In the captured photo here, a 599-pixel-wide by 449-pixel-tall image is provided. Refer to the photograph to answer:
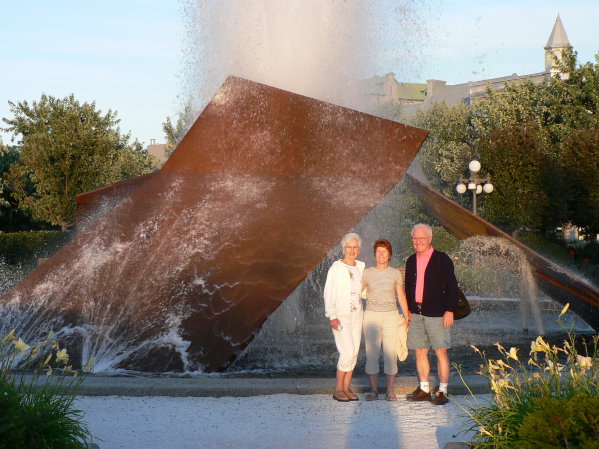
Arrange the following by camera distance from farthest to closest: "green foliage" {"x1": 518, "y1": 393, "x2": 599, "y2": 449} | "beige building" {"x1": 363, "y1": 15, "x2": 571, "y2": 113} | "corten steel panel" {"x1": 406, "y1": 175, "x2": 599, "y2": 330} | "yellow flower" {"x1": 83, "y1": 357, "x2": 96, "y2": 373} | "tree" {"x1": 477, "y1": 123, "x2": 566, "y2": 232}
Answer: "beige building" {"x1": 363, "y1": 15, "x2": 571, "y2": 113}
"tree" {"x1": 477, "y1": 123, "x2": 566, "y2": 232}
"corten steel panel" {"x1": 406, "y1": 175, "x2": 599, "y2": 330}
"yellow flower" {"x1": 83, "y1": 357, "x2": 96, "y2": 373}
"green foliage" {"x1": 518, "y1": 393, "x2": 599, "y2": 449}

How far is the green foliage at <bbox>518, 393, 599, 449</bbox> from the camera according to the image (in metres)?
3.39

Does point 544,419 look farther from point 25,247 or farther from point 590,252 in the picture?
point 590,252

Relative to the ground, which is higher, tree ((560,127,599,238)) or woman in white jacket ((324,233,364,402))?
tree ((560,127,599,238))

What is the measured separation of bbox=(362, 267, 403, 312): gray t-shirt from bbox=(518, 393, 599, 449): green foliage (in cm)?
291

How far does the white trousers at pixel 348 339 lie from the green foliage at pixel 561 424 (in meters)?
2.78

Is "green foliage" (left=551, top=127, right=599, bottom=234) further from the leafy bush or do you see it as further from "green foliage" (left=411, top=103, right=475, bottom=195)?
"green foliage" (left=411, top=103, right=475, bottom=195)

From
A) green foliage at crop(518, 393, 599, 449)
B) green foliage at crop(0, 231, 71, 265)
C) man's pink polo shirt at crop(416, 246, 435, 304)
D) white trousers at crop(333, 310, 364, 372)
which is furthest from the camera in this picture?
green foliage at crop(0, 231, 71, 265)

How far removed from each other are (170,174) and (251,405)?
3234 millimetres

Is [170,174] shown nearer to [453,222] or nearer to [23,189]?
[453,222]

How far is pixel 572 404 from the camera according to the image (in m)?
3.47

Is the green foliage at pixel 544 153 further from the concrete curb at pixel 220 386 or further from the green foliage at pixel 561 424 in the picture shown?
the green foliage at pixel 561 424

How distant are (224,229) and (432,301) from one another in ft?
7.80

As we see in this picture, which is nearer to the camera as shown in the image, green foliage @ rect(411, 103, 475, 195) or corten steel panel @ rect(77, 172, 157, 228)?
corten steel panel @ rect(77, 172, 157, 228)

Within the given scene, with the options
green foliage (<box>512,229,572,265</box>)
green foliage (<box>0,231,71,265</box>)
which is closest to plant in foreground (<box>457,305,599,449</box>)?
green foliage (<box>512,229,572,265</box>)
